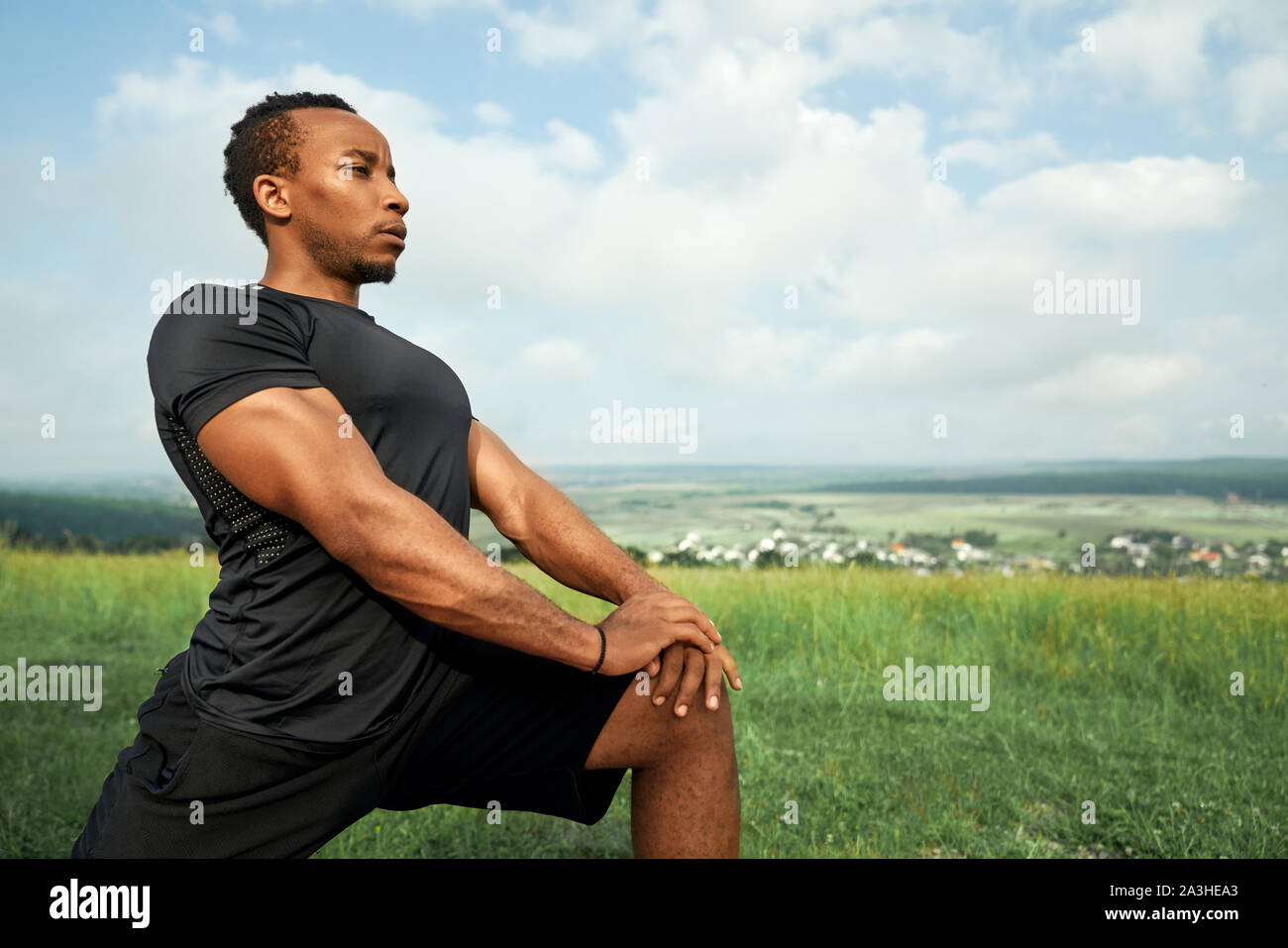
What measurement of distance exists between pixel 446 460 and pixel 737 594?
5693 mm

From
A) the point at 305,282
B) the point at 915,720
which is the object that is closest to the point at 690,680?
the point at 305,282

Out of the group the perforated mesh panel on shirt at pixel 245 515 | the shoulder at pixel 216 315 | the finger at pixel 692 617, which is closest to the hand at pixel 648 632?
the finger at pixel 692 617

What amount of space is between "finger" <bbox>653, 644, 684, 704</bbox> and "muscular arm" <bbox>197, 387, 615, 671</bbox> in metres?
0.31

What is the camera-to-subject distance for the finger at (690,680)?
1.97 metres

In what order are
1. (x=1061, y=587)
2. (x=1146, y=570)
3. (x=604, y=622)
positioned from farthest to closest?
(x=1146, y=570) → (x=1061, y=587) → (x=604, y=622)

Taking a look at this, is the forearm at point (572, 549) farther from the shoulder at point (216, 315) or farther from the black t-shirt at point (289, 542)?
the shoulder at point (216, 315)

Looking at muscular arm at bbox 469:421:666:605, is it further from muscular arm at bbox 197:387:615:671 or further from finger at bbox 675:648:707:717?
muscular arm at bbox 197:387:615:671

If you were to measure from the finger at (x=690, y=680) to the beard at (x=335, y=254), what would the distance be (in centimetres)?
114

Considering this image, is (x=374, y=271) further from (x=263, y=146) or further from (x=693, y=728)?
(x=693, y=728)

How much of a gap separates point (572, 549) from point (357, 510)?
71 cm

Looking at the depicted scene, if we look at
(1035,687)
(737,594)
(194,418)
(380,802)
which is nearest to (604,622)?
(380,802)

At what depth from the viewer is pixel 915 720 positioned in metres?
5.42
